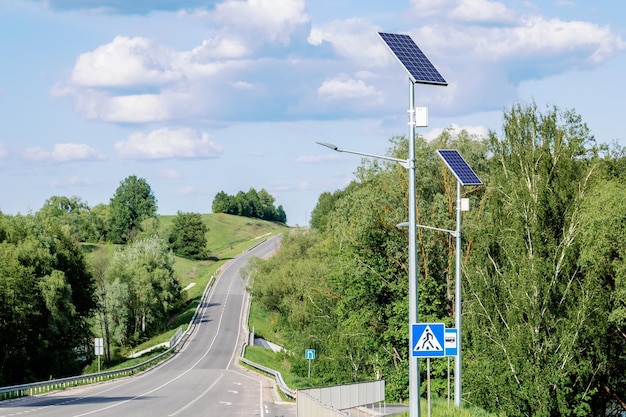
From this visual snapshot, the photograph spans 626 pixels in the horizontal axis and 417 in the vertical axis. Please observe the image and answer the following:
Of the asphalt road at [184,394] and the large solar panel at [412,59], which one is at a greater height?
the large solar panel at [412,59]

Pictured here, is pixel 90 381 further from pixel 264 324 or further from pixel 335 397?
pixel 264 324

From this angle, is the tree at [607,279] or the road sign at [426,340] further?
the tree at [607,279]

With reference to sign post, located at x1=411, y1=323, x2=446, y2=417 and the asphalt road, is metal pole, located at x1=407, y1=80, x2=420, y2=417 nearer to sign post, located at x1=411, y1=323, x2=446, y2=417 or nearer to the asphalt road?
sign post, located at x1=411, y1=323, x2=446, y2=417

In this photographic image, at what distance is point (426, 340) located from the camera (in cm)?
2017

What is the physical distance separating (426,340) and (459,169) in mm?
15963

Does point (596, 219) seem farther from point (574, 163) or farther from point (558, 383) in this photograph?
point (558, 383)

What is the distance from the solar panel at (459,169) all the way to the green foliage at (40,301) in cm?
4657

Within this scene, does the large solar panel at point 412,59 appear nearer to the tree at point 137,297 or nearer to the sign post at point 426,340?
the sign post at point 426,340

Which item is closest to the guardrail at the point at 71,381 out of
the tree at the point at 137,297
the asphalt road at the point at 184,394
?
the asphalt road at the point at 184,394

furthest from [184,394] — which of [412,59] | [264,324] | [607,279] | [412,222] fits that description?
[264,324]

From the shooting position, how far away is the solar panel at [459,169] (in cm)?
3412

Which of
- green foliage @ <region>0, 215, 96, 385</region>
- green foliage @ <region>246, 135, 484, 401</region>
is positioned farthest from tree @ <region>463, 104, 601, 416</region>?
green foliage @ <region>0, 215, 96, 385</region>

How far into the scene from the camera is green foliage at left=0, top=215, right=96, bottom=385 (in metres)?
74.6

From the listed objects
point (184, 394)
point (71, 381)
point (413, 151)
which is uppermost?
point (413, 151)
